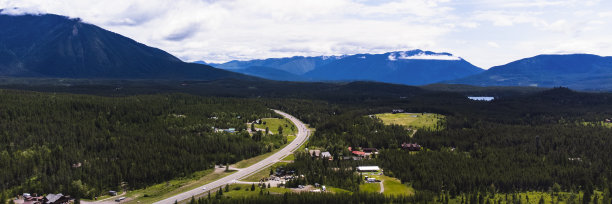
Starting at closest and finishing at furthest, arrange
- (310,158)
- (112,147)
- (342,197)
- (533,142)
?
(342,197) → (310,158) → (112,147) → (533,142)

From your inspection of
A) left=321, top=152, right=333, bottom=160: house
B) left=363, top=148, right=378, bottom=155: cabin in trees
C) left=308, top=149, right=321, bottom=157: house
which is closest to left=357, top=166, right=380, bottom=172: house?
left=321, top=152, right=333, bottom=160: house

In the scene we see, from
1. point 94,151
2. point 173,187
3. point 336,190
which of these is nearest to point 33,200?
point 173,187

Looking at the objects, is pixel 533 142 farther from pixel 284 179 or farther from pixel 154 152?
pixel 154 152

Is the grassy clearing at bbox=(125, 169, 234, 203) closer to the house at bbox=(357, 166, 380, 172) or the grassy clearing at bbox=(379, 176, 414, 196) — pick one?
the house at bbox=(357, 166, 380, 172)

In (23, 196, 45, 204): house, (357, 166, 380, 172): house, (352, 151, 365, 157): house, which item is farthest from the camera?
(352, 151, 365, 157): house

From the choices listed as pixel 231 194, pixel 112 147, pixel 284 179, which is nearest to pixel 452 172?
pixel 284 179

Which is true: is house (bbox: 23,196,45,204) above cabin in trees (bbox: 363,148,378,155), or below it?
below

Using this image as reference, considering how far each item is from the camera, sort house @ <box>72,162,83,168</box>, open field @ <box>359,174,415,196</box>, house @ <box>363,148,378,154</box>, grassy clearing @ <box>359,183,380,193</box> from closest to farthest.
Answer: open field @ <box>359,174,415,196</box> < grassy clearing @ <box>359,183,380,193</box> < house @ <box>72,162,83,168</box> < house @ <box>363,148,378,154</box>

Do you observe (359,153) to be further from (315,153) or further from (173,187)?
(173,187)
